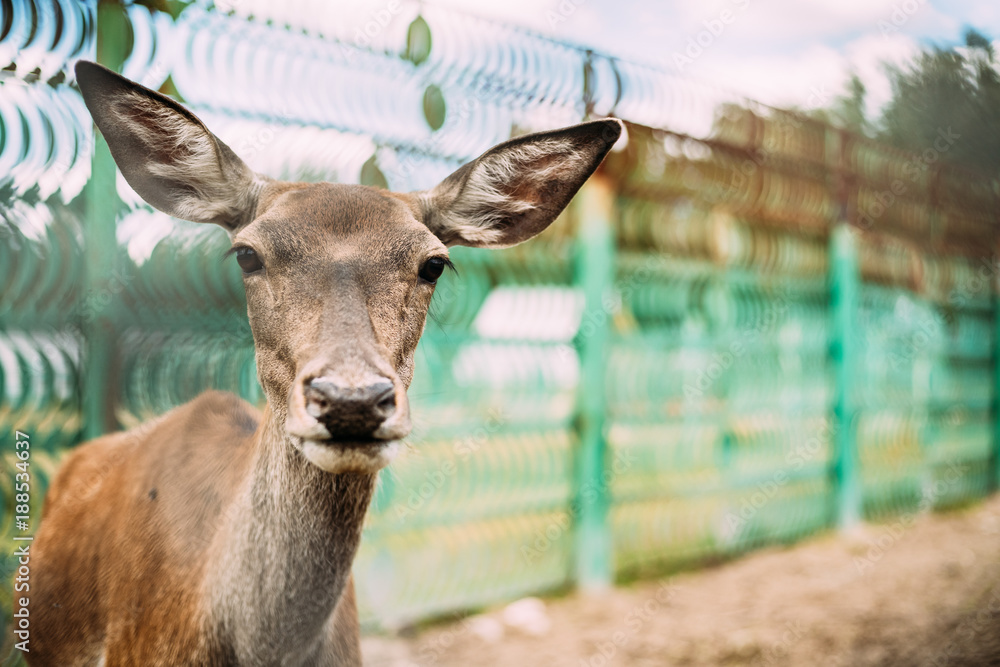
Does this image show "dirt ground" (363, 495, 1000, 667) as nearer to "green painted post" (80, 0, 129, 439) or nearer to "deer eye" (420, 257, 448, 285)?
"green painted post" (80, 0, 129, 439)

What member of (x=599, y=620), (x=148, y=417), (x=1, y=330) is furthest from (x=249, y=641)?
(x=599, y=620)

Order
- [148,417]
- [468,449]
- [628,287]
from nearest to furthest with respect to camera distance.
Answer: [148,417] < [468,449] < [628,287]

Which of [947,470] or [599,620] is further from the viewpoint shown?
[947,470]

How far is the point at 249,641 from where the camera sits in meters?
2.01

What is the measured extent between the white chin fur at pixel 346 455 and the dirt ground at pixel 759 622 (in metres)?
2.89

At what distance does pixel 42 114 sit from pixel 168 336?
111 centimetres

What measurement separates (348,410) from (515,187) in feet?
3.85

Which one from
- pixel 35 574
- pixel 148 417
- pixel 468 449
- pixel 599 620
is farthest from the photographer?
pixel 599 620

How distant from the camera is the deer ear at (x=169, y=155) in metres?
2.07

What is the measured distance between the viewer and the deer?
5.76 feet

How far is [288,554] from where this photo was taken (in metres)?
2.01

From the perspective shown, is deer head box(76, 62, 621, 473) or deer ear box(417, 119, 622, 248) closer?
deer head box(76, 62, 621, 473)

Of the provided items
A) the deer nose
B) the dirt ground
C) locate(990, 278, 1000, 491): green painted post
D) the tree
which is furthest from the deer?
locate(990, 278, 1000, 491): green painted post

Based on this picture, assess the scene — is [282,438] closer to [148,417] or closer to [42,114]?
[148,417]
